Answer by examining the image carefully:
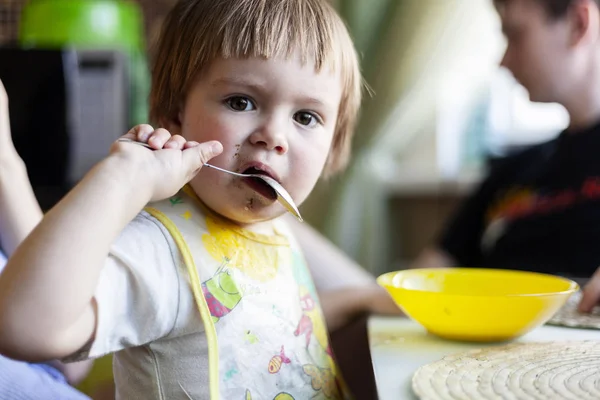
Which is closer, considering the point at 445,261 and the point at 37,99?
the point at 37,99

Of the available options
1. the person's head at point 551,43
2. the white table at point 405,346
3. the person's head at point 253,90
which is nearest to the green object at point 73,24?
the person's head at point 551,43

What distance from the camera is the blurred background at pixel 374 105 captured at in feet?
4.82

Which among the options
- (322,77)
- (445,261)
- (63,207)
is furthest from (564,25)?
(63,207)

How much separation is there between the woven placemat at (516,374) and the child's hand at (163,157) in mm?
279

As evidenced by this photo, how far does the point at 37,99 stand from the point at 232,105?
0.91 metres

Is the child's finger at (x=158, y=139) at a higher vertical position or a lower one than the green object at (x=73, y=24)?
higher

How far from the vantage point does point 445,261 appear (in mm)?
→ 1817

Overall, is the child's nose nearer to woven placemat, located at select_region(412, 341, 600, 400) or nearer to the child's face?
the child's face

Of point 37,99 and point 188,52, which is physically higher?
point 188,52

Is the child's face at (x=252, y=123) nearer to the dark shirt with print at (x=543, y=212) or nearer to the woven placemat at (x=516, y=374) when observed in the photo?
the woven placemat at (x=516, y=374)

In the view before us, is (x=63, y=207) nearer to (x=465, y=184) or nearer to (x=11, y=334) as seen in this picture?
(x=11, y=334)

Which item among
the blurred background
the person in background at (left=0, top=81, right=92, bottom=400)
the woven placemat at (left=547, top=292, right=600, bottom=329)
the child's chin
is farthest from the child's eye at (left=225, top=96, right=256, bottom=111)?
the blurred background

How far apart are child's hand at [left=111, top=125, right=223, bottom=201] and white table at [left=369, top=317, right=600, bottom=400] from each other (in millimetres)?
262

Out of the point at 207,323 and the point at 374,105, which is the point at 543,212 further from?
the point at 207,323
